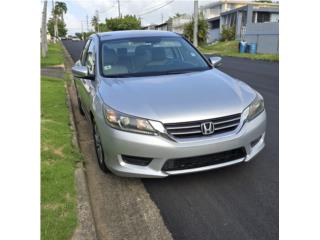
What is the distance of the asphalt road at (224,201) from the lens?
2.87m

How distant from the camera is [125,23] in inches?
2800

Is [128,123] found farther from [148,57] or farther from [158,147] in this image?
[148,57]

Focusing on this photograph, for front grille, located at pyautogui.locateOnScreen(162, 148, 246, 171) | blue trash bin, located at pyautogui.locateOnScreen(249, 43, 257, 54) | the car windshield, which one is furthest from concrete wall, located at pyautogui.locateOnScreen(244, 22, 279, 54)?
front grille, located at pyautogui.locateOnScreen(162, 148, 246, 171)

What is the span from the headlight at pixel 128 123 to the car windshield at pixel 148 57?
3.36 feet

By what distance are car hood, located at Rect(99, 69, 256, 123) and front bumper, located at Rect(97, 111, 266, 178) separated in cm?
21

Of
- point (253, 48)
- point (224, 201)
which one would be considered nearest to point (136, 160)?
point (224, 201)

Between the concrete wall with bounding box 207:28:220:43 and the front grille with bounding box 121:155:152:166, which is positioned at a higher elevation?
the concrete wall with bounding box 207:28:220:43

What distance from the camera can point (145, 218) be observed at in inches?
121

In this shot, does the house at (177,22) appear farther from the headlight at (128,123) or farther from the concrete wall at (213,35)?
the headlight at (128,123)

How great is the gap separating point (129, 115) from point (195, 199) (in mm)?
1056

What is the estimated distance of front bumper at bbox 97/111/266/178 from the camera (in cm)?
322

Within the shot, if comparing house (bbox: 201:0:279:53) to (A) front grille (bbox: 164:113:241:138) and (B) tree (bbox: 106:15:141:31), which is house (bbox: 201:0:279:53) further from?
(A) front grille (bbox: 164:113:241:138)

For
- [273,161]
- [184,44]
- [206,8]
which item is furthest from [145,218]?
[206,8]
